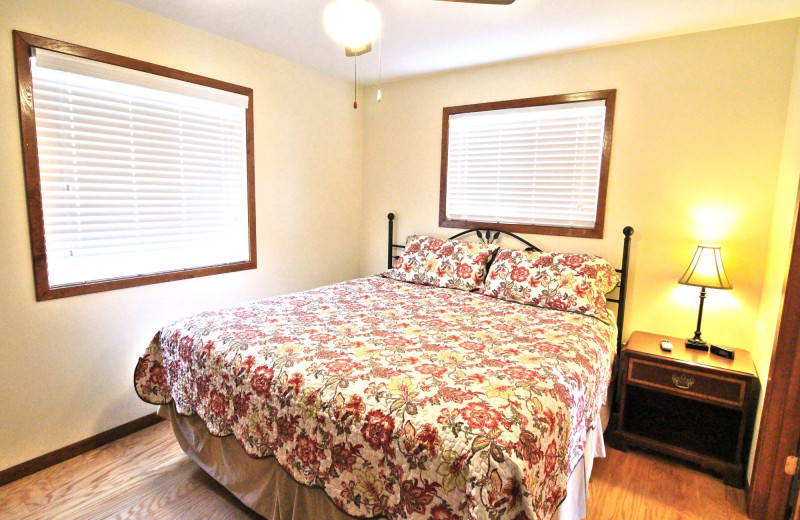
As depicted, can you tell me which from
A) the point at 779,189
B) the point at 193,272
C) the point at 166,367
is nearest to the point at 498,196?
the point at 779,189

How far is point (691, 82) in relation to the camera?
2.36 metres

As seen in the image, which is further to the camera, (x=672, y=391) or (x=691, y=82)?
(x=691, y=82)

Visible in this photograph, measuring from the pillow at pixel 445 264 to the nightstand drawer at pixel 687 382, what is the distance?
107cm

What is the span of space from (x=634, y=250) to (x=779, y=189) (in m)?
0.74

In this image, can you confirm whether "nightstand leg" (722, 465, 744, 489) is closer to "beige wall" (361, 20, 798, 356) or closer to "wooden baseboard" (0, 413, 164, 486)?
"beige wall" (361, 20, 798, 356)

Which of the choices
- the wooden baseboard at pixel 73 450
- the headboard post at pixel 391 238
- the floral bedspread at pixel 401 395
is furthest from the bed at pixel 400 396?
the headboard post at pixel 391 238

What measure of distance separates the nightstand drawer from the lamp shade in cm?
48

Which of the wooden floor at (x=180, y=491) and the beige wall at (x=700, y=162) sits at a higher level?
the beige wall at (x=700, y=162)

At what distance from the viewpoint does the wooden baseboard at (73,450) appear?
2.00 m

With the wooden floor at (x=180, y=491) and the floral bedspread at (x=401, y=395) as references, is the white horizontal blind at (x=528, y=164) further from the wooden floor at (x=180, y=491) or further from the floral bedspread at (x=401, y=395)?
the wooden floor at (x=180, y=491)

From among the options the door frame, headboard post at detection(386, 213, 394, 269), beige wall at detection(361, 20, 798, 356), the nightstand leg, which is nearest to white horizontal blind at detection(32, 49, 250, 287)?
headboard post at detection(386, 213, 394, 269)

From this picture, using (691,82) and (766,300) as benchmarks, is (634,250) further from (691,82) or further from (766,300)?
(691,82)

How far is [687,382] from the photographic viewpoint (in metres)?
2.14

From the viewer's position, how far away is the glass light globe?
1.95 m
